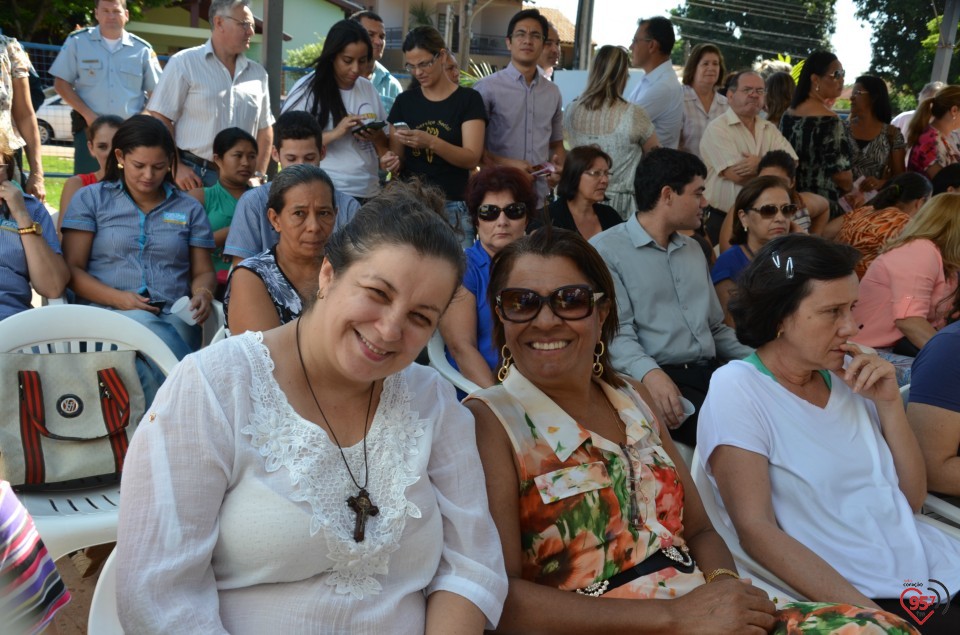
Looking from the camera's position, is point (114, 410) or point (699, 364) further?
point (699, 364)

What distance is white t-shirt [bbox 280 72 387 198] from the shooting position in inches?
199

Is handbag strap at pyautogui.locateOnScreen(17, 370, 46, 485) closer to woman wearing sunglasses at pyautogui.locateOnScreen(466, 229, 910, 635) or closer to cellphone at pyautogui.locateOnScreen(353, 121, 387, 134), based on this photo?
woman wearing sunglasses at pyautogui.locateOnScreen(466, 229, 910, 635)

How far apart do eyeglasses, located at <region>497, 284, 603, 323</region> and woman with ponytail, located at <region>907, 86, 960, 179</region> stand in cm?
578

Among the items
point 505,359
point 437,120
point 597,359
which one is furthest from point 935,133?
point 505,359

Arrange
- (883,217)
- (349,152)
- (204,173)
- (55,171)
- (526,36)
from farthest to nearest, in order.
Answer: (55,171) < (526,36) < (204,173) < (349,152) < (883,217)

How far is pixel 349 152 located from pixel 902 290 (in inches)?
113

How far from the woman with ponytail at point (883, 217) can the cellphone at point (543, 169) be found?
1650 millimetres

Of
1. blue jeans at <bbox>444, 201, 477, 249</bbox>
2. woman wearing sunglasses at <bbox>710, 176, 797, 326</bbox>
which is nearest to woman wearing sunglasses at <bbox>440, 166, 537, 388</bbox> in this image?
blue jeans at <bbox>444, 201, 477, 249</bbox>

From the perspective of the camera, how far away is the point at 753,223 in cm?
439

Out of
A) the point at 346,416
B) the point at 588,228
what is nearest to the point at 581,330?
the point at 346,416

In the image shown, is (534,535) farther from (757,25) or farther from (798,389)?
(757,25)

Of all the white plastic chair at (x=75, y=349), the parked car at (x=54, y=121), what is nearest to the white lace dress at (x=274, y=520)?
the white plastic chair at (x=75, y=349)

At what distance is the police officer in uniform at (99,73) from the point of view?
604 cm

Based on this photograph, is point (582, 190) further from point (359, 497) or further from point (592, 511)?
point (359, 497)
